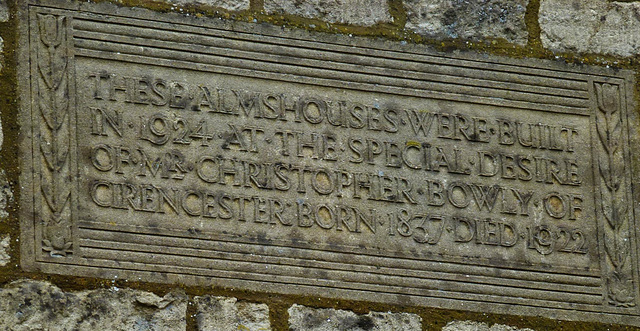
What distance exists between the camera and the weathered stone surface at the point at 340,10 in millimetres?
6762

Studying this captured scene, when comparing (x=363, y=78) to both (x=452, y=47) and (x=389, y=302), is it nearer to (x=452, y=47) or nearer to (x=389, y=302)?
(x=452, y=47)

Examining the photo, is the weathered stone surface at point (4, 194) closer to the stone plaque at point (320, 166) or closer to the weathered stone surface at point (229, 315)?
the stone plaque at point (320, 166)

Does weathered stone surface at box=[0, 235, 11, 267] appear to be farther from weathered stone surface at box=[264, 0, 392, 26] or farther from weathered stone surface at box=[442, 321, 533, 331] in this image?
weathered stone surface at box=[442, 321, 533, 331]

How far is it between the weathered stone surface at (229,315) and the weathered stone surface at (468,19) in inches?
56.8

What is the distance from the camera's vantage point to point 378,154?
6645 mm

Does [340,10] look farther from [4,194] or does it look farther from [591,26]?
[4,194]

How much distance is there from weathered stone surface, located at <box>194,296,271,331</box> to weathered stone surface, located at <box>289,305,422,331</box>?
123mm

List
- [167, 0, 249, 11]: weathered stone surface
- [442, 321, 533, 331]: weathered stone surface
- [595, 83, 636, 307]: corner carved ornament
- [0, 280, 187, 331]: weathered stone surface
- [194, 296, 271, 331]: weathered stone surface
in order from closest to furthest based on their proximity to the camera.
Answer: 1. [0, 280, 187, 331]: weathered stone surface
2. [194, 296, 271, 331]: weathered stone surface
3. [442, 321, 533, 331]: weathered stone surface
4. [167, 0, 249, 11]: weathered stone surface
5. [595, 83, 636, 307]: corner carved ornament

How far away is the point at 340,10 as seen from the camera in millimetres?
6836

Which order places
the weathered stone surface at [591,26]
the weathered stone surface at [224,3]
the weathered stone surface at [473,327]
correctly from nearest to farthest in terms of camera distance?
the weathered stone surface at [473,327], the weathered stone surface at [224,3], the weathered stone surface at [591,26]

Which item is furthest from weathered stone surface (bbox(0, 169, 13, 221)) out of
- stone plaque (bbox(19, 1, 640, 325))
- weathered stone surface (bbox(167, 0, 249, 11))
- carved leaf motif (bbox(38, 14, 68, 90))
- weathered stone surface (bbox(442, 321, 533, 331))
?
weathered stone surface (bbox(442, 321, 533, 331))

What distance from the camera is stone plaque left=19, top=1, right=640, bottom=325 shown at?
246 inches

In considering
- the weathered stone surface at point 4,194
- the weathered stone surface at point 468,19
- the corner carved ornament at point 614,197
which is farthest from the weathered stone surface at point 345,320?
the weathered stone surface at point 468,19

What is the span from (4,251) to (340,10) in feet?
5.81
